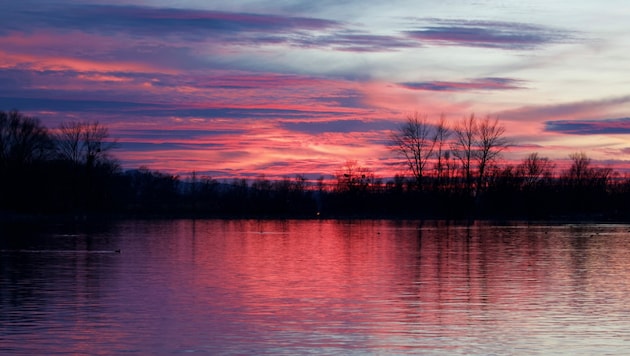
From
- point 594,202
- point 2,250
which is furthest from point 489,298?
point 594,202

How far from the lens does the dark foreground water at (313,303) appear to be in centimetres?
1529

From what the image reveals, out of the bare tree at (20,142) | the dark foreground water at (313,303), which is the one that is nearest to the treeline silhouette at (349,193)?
the bare tree at (20,142)

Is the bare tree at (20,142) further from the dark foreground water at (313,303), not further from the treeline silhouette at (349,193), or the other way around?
the dark foreground water at (313,303)

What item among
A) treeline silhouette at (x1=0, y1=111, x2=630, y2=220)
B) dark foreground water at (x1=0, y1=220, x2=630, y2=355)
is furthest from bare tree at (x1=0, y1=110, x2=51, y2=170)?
dark foreground water at (x1=0, y1=220, x2=630, y2=355)

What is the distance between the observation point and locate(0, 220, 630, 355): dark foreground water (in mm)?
15289

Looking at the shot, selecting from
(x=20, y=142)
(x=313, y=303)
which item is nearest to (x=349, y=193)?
(x=20, y=142)

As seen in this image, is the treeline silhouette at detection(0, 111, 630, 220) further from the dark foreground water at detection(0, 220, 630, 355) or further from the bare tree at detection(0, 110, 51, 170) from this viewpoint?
the dark foreground water at detection(0, 220, 630, 355)

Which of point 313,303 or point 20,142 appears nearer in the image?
point 313,303

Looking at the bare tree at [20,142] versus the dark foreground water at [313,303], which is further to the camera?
the bare tree at [20,142]

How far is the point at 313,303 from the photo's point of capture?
20.7 metres

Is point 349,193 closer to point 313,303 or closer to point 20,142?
point 20,142

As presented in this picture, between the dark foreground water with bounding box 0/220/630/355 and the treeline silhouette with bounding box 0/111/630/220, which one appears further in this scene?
the treeline silhouette with bounding box 0/111/630/220

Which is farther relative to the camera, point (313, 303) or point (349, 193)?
point (349, 193)

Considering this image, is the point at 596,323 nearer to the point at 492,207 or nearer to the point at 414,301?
the point at 414,301
